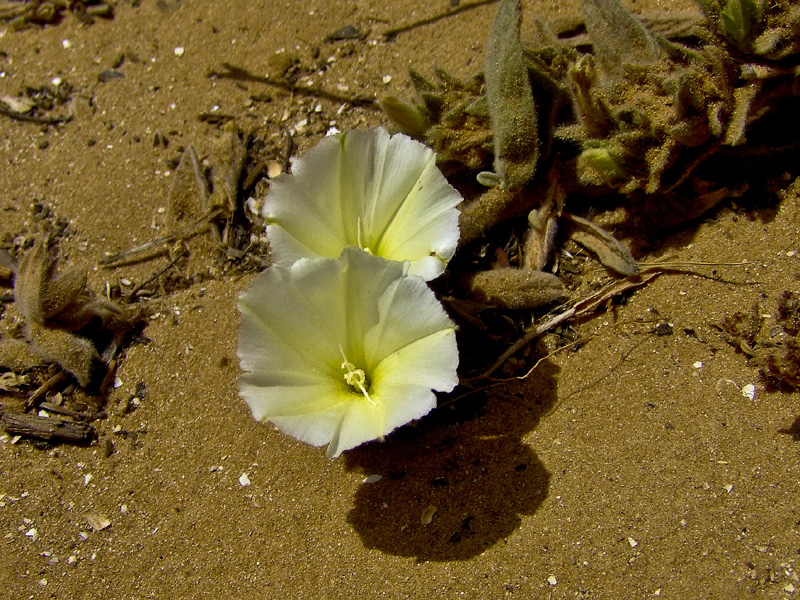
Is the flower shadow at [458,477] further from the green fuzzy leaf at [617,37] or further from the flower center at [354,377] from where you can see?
the green fuzzy leaf at [617,37]

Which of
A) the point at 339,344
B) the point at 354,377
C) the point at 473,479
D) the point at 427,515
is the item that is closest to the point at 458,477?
the point at 473,479

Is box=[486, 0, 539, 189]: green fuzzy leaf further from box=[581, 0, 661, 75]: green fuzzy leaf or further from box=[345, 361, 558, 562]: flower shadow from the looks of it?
box=[345, 361, 558, 562]: flower shadow

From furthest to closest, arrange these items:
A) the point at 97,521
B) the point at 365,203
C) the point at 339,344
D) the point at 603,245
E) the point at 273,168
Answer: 1. the point at 273,168
2. the point at 603,245
3. the point at 97,521
4. the point at 365,203
5. the point at 339,344

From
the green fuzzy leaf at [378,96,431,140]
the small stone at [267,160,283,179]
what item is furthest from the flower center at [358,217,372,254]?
the small stone at [267,160,283,179]

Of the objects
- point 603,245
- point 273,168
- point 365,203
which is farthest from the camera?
point 273,168

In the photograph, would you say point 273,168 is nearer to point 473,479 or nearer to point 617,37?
point 617,37

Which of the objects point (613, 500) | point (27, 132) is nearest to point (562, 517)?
point (613, 500)

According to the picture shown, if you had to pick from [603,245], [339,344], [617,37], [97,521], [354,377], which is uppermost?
[617,37]
